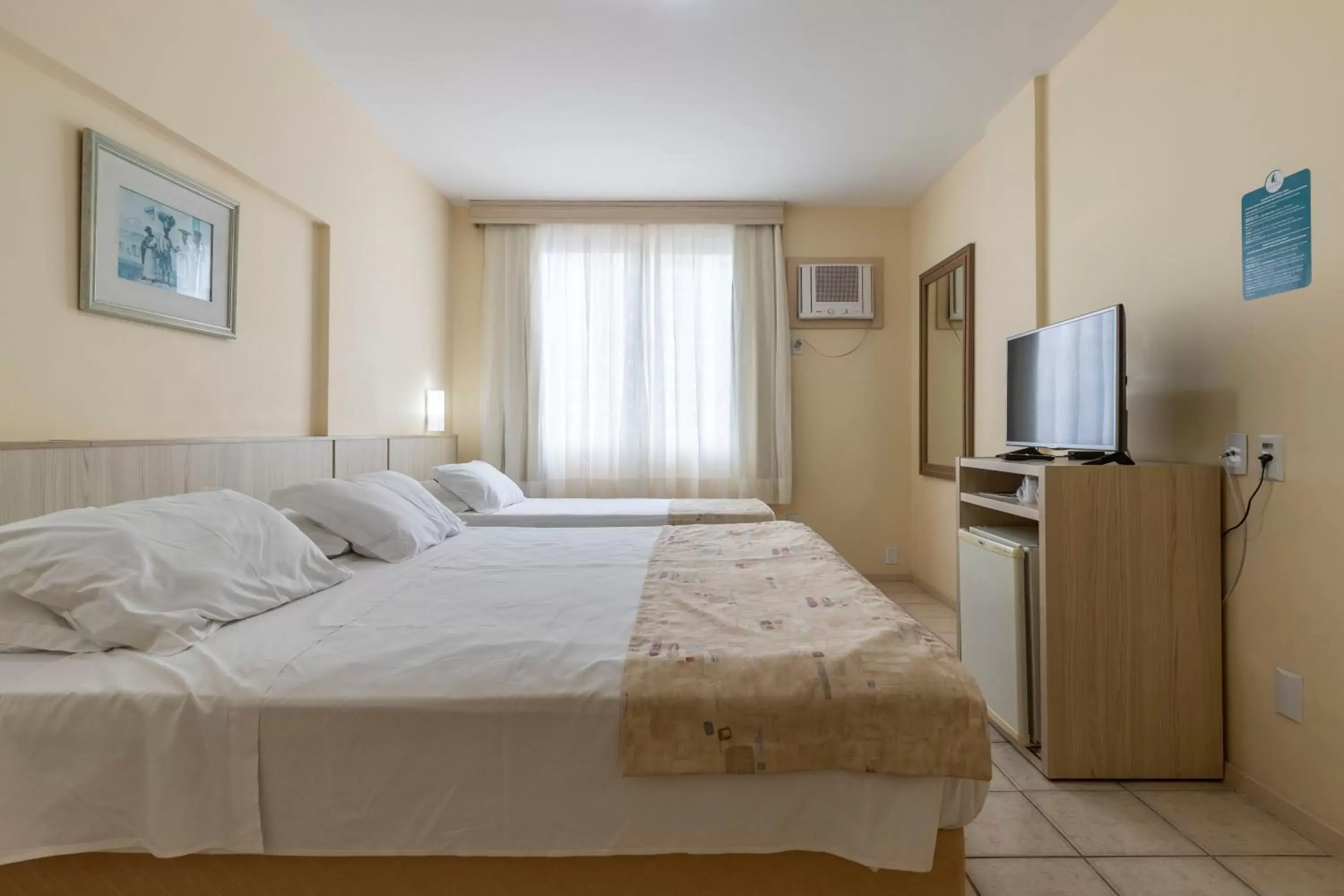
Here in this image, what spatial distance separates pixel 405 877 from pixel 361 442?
8.06ft

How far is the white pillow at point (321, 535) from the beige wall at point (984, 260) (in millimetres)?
2759

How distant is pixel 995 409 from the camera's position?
11.4 ft

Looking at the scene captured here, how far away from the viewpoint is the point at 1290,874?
1548 millimetres

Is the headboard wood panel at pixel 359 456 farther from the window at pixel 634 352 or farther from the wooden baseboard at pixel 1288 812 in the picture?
the wooden baseboard at pixel 1288 812

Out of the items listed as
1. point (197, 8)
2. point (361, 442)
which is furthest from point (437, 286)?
point (197, 8)

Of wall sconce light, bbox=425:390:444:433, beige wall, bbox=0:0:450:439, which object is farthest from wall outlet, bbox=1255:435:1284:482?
wall sconce light, bbox=425:390:444:433

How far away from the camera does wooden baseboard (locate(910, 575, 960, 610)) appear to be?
3992 millimetres

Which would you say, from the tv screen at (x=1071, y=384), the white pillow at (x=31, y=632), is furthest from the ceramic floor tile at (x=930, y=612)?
the white pillow at (x=31, y=632)

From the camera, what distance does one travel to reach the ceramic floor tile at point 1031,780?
6.37 ft

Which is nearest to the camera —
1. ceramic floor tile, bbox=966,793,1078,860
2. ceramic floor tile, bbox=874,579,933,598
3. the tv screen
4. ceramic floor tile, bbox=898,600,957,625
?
ceramic floor tile, bbox=966,793,1078,860

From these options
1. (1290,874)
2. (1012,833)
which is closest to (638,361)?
(1012,833)

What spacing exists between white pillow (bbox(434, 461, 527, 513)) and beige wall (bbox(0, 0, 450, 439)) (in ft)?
1.48

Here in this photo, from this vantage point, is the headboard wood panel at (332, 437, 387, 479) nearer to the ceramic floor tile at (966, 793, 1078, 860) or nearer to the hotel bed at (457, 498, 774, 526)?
the hotel bed at (457, 498, 774, 526)

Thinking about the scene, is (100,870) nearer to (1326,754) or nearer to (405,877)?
(405,877)
